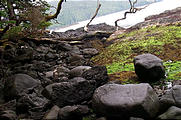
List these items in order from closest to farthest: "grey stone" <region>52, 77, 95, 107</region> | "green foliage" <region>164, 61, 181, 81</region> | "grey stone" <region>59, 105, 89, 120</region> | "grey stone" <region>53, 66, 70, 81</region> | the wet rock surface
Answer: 1. "grey stone" <region>59, 105, 89, 120</region>
2. the wet rock surface
3. "grey stone" <region>52, 77, 95, 107</region>
4. "green foliage" <region>164, 61, 181, 81</region>
5. "grey stone" <region>53, 66, 70, 81</region>

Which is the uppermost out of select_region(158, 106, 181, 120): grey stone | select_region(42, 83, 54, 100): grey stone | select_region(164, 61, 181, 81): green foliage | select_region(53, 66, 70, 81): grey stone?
select_region(158, 106, 181, 120): grey stone

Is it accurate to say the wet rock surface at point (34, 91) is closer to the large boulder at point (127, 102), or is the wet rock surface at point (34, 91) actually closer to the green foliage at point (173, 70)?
the large boulder at point (127, 102)

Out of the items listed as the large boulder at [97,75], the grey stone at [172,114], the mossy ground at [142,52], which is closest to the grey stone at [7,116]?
the large boulder at [97,75]

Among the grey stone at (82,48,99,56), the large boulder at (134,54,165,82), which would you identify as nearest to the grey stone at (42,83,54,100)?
the large boulder at (134,54,165,82)

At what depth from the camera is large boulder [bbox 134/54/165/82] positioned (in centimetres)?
751

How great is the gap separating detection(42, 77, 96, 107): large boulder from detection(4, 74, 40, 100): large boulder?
96cm

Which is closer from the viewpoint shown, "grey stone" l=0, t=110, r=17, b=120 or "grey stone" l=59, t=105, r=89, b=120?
"grey stone" l=0, t=110, r=17, b=120

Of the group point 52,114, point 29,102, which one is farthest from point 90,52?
point 52,114

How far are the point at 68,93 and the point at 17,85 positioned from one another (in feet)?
7.35

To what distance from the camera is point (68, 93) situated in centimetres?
646

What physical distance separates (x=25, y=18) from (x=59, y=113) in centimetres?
589

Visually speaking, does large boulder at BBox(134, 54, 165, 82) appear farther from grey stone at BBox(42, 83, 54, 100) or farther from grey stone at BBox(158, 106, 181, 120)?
grey stone at BBox(42, 83, 54, 100)

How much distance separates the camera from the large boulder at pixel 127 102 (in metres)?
4.82

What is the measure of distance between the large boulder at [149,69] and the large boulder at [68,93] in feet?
8.62
